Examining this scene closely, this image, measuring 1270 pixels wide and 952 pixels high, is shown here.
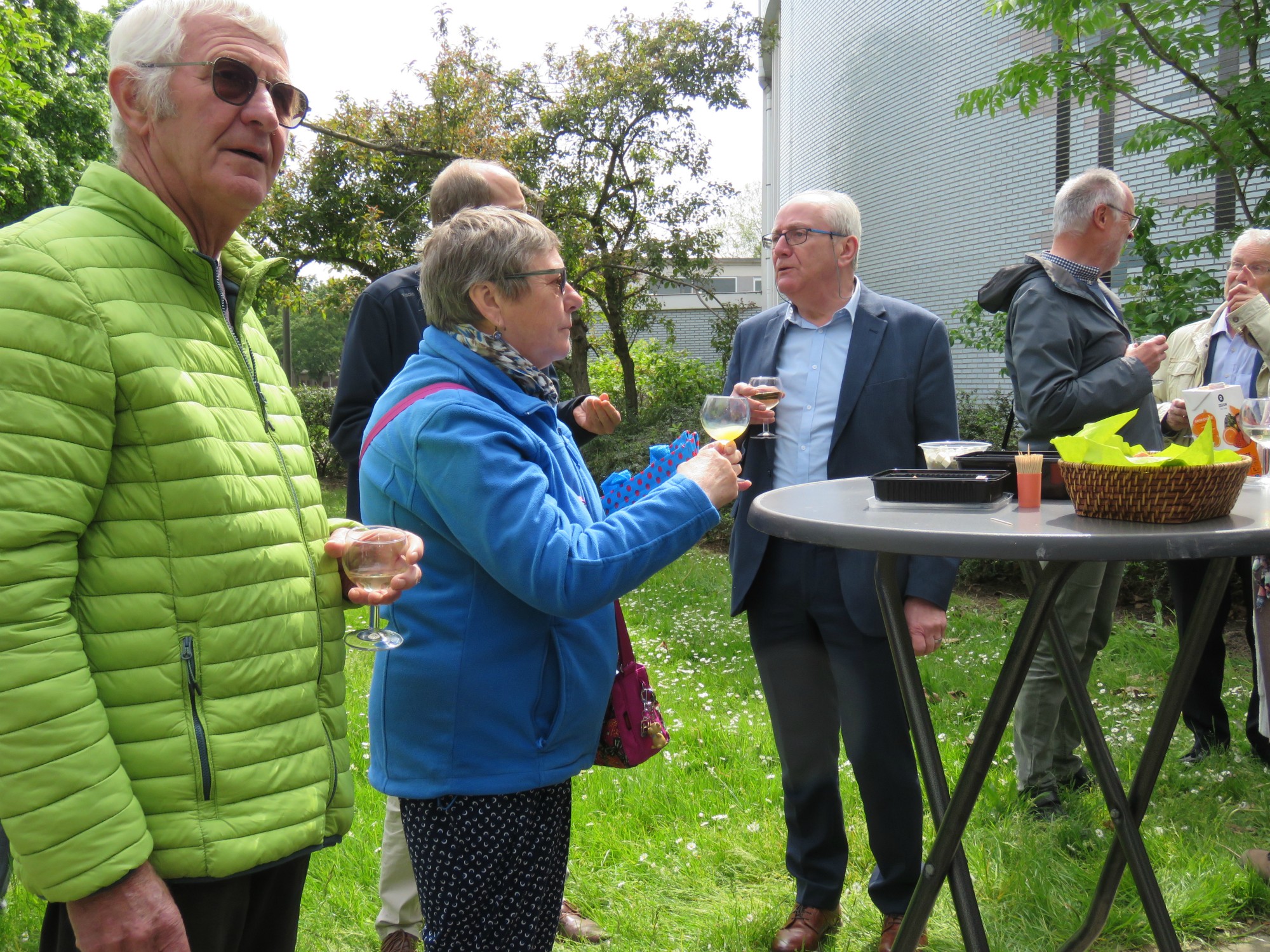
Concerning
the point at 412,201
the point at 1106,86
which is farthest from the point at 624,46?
the point at 1106,86

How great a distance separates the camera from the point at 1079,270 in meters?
3.71

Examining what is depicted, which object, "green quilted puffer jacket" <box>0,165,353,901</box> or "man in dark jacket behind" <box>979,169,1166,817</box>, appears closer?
"green quilted puffer jacket" <box>0,165,353,901</box>

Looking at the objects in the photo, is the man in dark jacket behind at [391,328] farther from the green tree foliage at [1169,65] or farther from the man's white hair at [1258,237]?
the green tree foliage at [1169,65]

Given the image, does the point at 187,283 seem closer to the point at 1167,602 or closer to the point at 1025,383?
the point at 1025,383

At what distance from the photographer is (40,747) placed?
1.26 metres

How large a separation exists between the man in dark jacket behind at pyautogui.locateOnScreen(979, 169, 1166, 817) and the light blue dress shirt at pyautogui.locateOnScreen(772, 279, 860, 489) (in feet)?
2.91

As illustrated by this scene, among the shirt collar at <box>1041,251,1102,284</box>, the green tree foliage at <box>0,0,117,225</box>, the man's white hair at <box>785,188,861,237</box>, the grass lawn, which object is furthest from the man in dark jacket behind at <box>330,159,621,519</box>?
the green tree foliage at <box>0,0,117,225</box>

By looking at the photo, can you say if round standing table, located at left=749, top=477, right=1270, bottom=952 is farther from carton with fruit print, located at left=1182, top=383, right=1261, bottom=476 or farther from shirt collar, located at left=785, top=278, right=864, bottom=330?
shirt collar, located at left=785, top=278, right=864, bottom=330

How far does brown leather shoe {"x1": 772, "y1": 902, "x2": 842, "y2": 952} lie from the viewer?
2.94 m

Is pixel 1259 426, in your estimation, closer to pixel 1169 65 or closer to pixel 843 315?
pixel 843 315

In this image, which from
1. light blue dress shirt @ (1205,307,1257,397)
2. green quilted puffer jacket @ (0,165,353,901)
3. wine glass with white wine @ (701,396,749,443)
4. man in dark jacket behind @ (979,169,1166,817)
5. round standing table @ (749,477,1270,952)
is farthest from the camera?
light blue dress shirt @ (1205,307,1257,397)

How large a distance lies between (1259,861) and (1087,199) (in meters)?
2.40

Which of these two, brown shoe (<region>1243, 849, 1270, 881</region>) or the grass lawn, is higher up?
brown shoe (<region>1243, 849, 1270, 881</region>)

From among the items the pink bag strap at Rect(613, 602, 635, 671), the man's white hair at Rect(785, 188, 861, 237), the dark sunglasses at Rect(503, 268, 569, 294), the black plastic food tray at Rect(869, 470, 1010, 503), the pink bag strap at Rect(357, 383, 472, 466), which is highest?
the man's white hair at Rect(785, 188, 861, 237)
